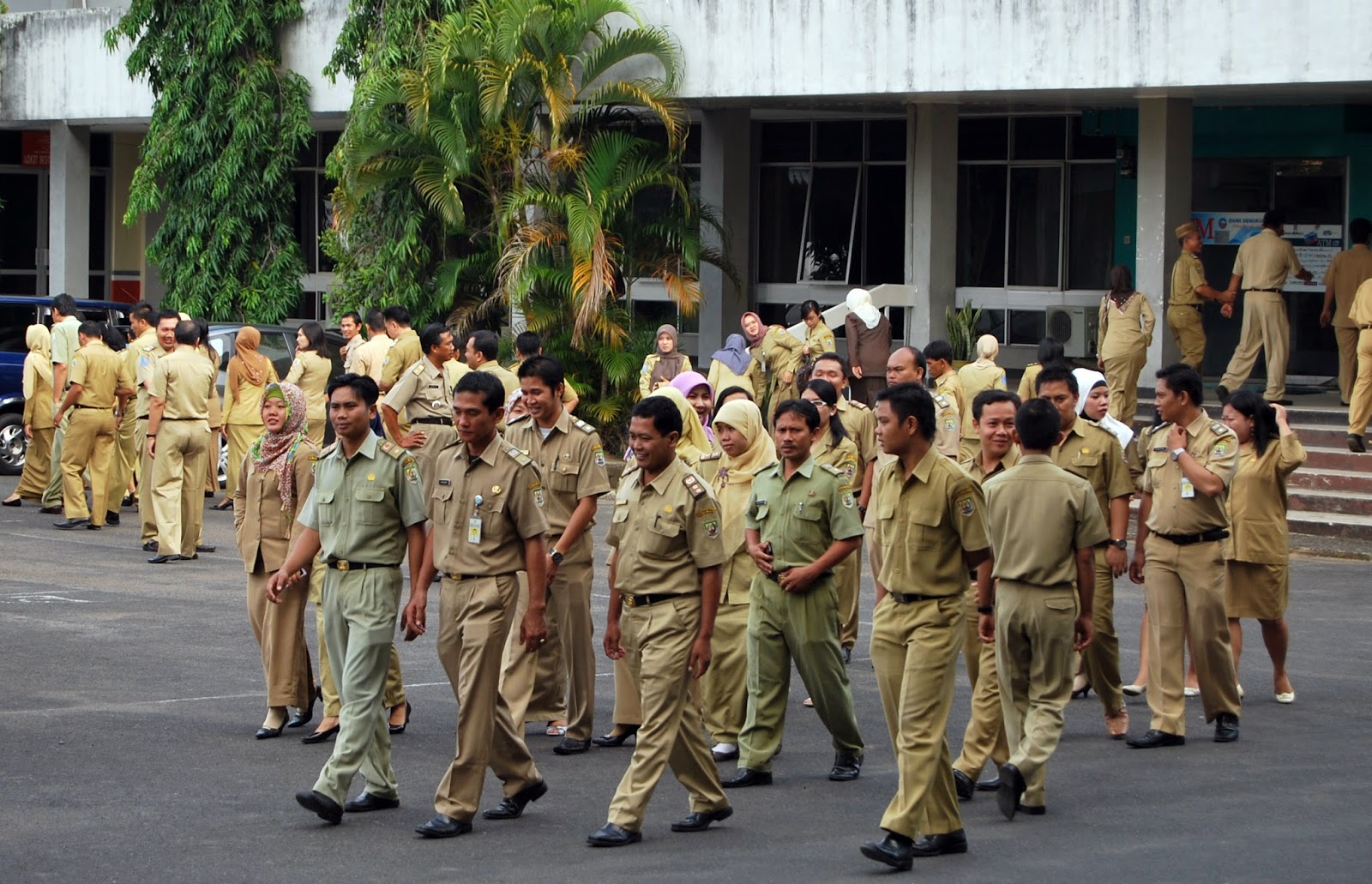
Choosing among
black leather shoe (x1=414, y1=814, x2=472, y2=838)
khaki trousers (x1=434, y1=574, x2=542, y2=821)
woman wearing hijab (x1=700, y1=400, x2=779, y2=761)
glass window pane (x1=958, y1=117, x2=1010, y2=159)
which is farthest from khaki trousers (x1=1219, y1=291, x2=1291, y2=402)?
black leather shoe (x1=414, y1=814, x2=472, y2=838)

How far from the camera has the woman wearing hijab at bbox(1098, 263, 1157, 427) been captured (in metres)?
19.5

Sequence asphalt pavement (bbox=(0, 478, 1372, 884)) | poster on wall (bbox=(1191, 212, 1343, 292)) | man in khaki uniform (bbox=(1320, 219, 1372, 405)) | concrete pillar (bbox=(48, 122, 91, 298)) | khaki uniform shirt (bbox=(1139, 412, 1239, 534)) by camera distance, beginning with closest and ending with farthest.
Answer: asphalt pavement (bbox=(0, 478, 1372, 884)) → khaki uniform shirt (bbox=(1139, 412, 1239, 534)) → man in khaki uniform (bbox=(1320, 219, 1372, 405)) → poster on wall (bbox=(1191, 212, 1343, 292)) → concrete pillar (bbox=(48, 122, 91, 298))

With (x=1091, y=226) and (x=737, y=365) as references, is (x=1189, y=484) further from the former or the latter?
(x=1091, y=226)

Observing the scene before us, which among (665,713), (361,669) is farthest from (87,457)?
(665,713)

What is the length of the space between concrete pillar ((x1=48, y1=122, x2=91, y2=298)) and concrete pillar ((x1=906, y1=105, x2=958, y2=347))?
42.1 ft

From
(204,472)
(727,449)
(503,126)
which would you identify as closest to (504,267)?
(503,126)

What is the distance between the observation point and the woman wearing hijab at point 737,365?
16984 millimetres

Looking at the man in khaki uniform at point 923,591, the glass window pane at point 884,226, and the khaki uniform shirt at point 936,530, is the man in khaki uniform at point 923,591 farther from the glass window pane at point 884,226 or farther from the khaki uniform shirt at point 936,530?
the glass window pane at point 884,226

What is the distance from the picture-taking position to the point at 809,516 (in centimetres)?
814

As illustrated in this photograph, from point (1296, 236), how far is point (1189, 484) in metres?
15.0

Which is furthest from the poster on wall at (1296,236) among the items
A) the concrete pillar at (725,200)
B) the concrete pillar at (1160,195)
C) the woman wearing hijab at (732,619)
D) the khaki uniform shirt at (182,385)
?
the woman wearing hijab at (732,619)

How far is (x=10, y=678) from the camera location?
10.6 metres

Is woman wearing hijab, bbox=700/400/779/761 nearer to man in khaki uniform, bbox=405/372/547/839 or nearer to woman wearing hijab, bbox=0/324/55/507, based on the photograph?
man in khaki uniform, bbox=405/372/547/839

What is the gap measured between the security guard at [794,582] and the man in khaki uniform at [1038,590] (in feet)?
2.19
